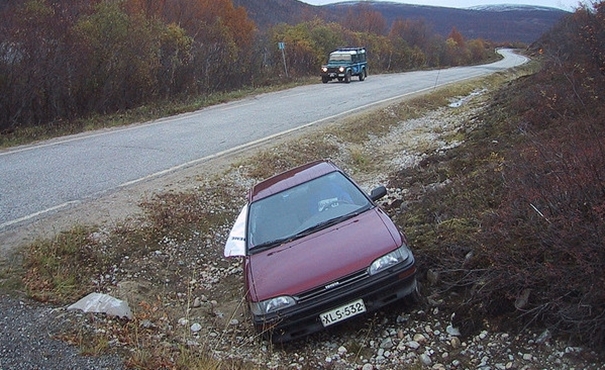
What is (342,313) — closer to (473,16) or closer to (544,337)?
(544,337)

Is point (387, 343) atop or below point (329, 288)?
below

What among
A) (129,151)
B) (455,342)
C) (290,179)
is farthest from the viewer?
(129,151)

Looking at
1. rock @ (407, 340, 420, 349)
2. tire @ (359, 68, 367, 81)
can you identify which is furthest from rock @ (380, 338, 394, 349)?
tire @ (359, 68, 367, 81)

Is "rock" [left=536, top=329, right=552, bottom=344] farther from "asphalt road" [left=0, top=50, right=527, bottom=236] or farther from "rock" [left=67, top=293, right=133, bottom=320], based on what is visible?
"asphalt road" [left=0, top=50, right=527, bottom=236]

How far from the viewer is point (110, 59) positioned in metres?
18.4

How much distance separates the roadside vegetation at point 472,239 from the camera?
14.1 ft

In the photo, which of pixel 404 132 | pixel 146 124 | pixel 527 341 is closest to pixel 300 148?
pixel 404 132

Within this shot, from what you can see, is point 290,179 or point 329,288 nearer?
point 329,288

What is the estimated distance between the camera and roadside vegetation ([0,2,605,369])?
4.30 m

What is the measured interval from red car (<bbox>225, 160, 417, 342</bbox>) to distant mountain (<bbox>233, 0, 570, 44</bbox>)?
8831 centimetres

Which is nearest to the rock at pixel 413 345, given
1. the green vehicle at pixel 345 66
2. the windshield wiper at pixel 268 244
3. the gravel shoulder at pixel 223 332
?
the gravel shoulder at pixel 223 332

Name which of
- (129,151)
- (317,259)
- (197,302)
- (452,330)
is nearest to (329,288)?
(317,259)

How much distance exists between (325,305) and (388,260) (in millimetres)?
707

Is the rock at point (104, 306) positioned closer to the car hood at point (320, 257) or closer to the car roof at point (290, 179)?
the car hood at point (320, 257)
